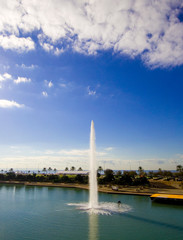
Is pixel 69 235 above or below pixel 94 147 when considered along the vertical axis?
below

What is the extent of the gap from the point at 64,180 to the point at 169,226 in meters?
66.8

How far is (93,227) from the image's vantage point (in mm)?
24250

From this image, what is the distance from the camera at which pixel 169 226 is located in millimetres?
25344

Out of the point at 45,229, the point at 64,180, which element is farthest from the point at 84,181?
the point at 45,229

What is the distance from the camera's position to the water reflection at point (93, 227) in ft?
70.2

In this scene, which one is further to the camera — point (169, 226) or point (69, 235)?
point (169, 226)

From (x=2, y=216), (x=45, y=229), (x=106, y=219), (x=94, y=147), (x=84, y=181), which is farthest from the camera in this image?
(x=84, y=181)

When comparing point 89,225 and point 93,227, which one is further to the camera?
point 89,225

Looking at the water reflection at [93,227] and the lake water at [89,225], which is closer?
the water reflection at [93,227]

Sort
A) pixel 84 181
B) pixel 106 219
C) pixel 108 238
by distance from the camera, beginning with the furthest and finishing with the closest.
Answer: pixel 84 181 < pixel 106 219 < pixel 108 238

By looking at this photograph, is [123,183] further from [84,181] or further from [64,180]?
Result: [64,180]

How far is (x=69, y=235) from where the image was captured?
71.4 ft

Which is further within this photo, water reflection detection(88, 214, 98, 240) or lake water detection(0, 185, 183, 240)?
lake water detection(0, 185, 183, 240)

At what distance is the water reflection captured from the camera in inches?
842
